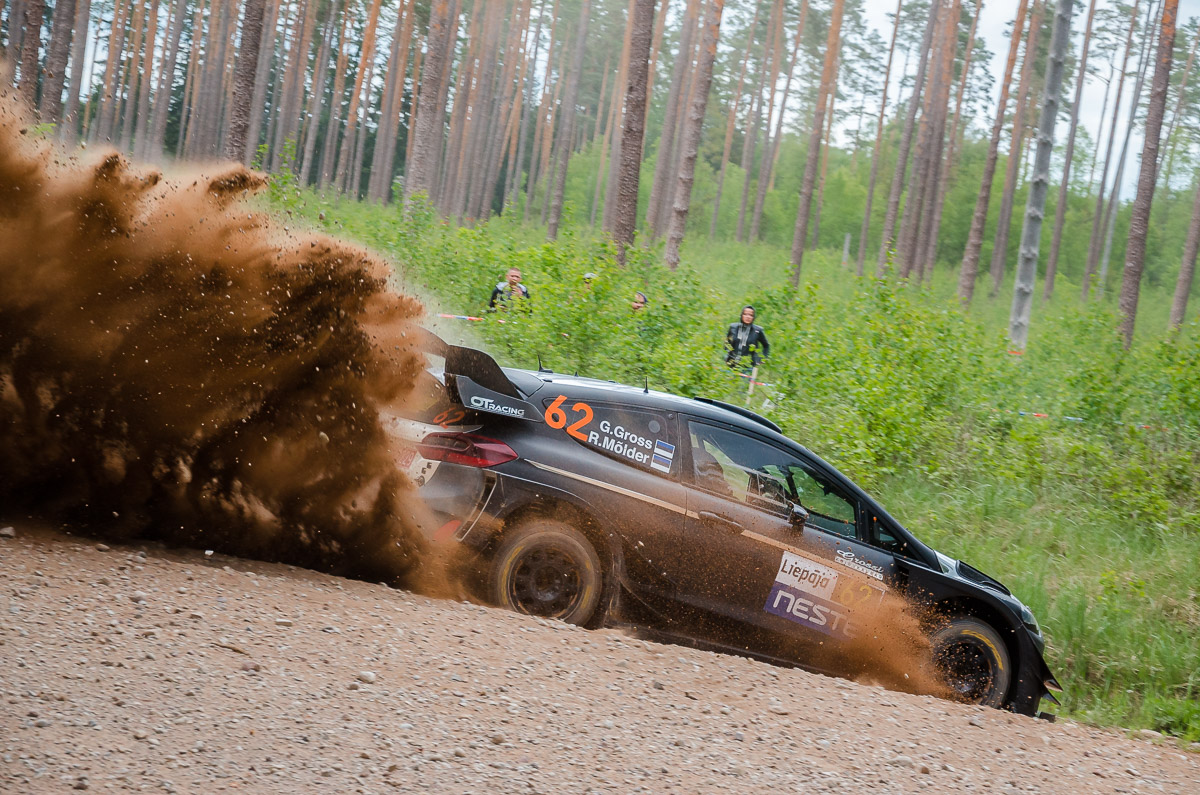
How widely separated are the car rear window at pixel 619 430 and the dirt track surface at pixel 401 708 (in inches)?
45.2

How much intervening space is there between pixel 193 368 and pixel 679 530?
3.21 meters

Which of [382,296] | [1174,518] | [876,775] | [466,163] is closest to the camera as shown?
[876,775]

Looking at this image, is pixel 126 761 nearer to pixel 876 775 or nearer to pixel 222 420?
pixel 222 420

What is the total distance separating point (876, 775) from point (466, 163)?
39.9m

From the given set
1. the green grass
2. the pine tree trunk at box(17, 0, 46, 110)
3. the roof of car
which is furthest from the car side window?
the pine tree trunk at box(17, 0, 46, 110)

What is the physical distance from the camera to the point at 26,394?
18.4 feet

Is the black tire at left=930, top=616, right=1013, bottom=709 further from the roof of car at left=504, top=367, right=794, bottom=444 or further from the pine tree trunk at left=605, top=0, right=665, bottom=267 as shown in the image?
the pine tree trunk at left=605, top=0, right=665, bottom=267

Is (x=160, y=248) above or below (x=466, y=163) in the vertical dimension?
below

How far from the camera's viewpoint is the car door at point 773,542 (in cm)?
630

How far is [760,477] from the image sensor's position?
649cm

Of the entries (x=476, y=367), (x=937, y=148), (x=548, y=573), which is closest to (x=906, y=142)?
(x=937, y=148)

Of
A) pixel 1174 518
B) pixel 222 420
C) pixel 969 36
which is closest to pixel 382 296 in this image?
pixel 222 420

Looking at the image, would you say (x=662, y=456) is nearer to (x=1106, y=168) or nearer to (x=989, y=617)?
(x=989, y=617)

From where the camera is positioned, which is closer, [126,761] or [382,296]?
[126,761]
